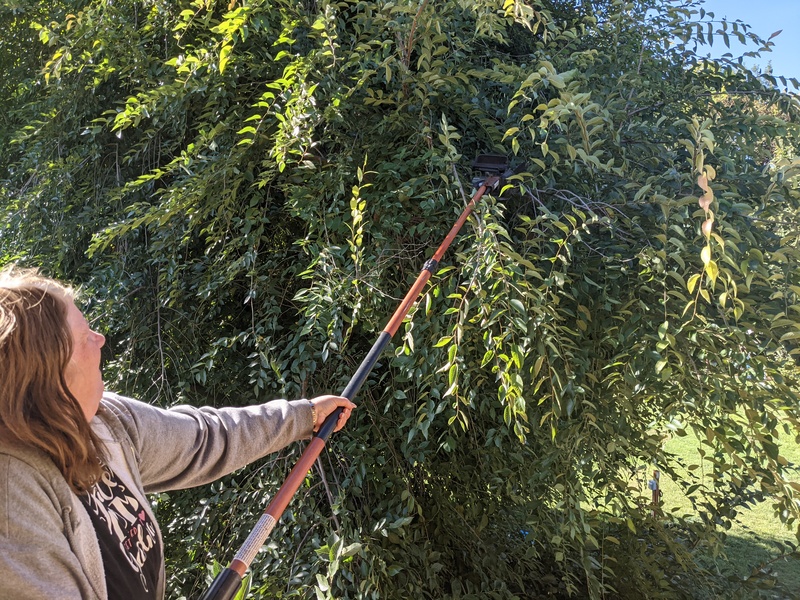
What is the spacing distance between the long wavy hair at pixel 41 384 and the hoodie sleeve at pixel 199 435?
0.35 m

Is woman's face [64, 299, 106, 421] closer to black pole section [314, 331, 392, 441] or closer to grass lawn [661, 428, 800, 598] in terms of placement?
black pole section [314, 331, 392, 441]

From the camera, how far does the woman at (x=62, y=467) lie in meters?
1.00

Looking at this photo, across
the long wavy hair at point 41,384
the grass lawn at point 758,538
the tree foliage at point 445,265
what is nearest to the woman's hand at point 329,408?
the tree foliage at point 445,265

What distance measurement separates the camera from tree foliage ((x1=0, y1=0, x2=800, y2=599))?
1.82 m

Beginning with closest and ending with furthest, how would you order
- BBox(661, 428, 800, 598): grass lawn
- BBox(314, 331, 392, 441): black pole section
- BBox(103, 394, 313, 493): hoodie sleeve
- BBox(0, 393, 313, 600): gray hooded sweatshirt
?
BBox(0, 393, 313, 600): gray hooded sweatshirt
BBox(103, 394, 313, 493): hoodie sleeve
BBox(314, 331, 392, 441): black pole section
BBox(661, 428, 800, 598): grass lawn

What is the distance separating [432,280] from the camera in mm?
2062

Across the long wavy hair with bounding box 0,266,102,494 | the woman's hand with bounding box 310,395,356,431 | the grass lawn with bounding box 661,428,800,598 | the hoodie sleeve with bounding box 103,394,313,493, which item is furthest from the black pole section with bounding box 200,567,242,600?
the grass lawn with bounding box 661,428,800,598

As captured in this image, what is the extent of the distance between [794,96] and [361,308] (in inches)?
63.4

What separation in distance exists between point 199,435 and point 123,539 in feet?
1.34

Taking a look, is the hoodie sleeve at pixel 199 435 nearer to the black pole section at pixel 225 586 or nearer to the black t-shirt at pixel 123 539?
the black t-shirt at pixel 123 539

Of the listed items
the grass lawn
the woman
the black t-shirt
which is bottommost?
the grass lawn

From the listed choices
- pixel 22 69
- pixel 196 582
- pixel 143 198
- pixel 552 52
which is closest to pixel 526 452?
pixel 196 582

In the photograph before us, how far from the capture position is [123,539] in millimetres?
1257

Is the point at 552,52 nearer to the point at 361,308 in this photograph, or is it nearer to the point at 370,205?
the point at 370,205
